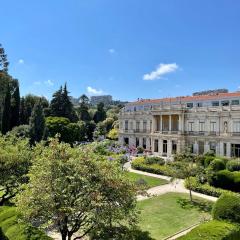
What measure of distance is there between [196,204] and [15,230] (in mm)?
15548

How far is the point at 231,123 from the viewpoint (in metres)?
46.7

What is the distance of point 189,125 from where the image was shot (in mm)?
53312

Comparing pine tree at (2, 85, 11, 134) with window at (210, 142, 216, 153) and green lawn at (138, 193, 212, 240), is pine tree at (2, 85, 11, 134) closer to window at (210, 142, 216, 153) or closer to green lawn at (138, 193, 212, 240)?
window at (210, 142, 216, 153)

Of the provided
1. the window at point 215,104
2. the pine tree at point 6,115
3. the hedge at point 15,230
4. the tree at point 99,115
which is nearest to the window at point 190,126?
the window at point 215,104

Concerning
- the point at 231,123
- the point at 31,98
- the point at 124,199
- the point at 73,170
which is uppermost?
the point at 31,98

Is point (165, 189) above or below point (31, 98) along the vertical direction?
below

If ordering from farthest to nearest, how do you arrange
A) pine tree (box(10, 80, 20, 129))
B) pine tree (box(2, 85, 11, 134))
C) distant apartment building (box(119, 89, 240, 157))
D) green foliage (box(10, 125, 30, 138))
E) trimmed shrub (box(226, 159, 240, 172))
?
pine tree (box(10, 80, 20, 129)), pine tree (box(2, 85, 11, 134)), green foliage (box(10, 125, 30, 138)), distant apartment building (box(119, 89, 240, 157)), trimmed shrub (box(226, 159, 240, 172))

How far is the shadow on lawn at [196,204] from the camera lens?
76.7 feet

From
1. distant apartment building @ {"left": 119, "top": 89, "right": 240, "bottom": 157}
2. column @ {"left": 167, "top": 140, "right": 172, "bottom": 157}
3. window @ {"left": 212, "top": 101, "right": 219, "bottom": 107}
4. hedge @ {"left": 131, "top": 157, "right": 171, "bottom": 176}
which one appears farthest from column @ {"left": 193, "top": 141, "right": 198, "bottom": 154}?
hedge @ {"left": 131, "top": 157, "right": 171, "bottom": 176}

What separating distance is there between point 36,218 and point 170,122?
4510 centimetres

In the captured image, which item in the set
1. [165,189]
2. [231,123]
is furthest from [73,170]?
[231,123]

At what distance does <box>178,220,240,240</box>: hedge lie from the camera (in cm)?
1239

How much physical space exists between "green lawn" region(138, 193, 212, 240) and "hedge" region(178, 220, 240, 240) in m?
4.77

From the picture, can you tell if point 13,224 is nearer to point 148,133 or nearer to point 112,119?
point 148,133
